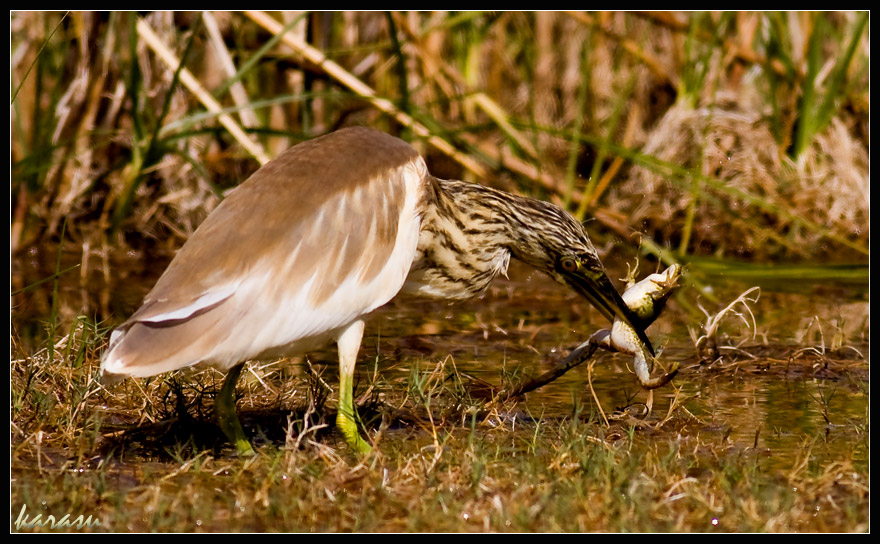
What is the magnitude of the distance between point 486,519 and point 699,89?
4354mm

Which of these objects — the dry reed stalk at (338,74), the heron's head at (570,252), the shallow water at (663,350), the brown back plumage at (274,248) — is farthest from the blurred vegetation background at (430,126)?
the brown back plumage at (274,248)

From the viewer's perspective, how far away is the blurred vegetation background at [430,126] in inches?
234

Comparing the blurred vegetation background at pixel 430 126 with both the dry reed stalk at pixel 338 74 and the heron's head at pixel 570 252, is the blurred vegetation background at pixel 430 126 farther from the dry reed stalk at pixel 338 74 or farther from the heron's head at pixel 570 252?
the heron's head at pixel 570 252

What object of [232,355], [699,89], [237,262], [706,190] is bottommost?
[706,190]

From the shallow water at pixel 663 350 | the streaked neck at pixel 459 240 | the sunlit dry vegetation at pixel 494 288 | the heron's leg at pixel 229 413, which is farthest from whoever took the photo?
the shallow water at pixel 663 350

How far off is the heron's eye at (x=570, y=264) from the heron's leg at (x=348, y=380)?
0.76 meters

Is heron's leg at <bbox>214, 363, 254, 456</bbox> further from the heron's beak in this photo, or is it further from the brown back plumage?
the heron's beak

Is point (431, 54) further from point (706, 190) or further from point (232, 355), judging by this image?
point (232, 355)

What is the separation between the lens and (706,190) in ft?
21.8

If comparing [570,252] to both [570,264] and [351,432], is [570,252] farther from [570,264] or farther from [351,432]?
[351,432]

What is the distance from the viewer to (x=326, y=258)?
335 cm

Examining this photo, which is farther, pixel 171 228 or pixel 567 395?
pixel 171 228

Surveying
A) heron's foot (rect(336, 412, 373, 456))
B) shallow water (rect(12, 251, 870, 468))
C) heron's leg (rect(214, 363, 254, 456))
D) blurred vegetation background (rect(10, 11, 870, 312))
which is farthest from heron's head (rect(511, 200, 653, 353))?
blurred vegetation background (rect(10, 11, 870, 312))

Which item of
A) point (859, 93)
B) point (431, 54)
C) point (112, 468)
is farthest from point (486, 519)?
point (859, 93)
